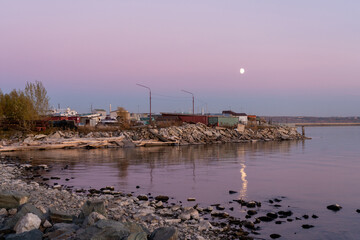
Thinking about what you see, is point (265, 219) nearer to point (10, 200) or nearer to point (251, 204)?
point (251, 204)

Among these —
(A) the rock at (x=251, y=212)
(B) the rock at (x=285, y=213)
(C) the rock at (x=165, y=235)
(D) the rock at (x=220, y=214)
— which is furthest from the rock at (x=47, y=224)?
(B) the rock at (x=285, y=213)

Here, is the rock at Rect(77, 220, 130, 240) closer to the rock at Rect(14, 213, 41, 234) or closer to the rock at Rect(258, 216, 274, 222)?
the rock at Rect(14, 213, 41, 234)

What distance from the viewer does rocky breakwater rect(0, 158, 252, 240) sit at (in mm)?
9156

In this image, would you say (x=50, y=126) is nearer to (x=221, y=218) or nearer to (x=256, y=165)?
(x=256, y=165)

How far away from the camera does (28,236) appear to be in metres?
9.02

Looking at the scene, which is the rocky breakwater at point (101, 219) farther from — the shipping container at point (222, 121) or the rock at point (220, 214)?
the shipping container at point (222, 121)

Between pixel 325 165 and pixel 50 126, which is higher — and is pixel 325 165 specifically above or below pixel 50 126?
below

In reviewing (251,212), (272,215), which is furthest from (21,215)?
(272,215)

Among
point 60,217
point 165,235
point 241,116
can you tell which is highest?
point 241,116

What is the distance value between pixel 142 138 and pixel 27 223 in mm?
51117

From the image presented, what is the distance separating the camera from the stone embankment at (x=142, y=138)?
47928 millimetres

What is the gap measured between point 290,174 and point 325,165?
9.04 m

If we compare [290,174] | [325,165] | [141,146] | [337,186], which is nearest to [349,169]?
[325,165]

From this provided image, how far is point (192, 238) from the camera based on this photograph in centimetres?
1112
